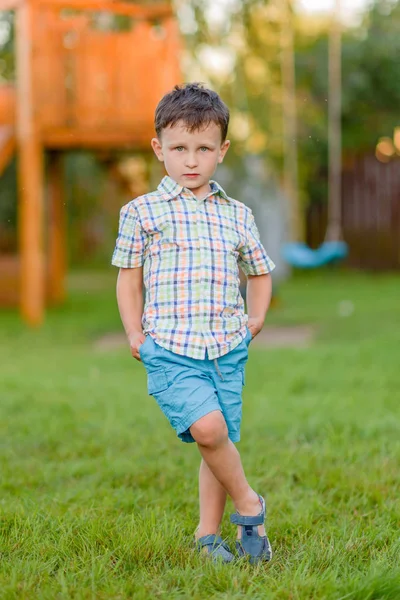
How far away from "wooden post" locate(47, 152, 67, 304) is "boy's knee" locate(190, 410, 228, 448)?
421 inches

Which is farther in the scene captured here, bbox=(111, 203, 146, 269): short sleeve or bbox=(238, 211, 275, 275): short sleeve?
bbox=(238, 211, 275, 275): short sleeve

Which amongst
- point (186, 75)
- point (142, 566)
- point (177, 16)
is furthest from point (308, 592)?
point (186, 75)

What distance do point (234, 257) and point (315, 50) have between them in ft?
51.4

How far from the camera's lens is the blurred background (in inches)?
394

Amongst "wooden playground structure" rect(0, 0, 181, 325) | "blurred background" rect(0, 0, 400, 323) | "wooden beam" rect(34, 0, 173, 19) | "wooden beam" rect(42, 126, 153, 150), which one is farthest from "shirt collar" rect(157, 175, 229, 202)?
"wooden beam" rect(34, 0, 173, 19)

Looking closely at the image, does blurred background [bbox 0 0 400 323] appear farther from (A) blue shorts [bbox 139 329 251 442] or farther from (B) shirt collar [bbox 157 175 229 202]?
(A) blue shorts [bbox 139 329 251 442]

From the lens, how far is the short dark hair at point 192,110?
99.2 inches

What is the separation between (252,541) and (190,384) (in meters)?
0.50

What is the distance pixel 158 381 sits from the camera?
98.0 inches

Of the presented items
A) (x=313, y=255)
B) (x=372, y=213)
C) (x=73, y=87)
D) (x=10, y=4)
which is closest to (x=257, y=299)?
(x=313, y=255)

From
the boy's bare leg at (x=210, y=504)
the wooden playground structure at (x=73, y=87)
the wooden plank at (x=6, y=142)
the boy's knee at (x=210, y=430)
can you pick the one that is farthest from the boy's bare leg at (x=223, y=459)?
the wooden plank at (x=6, y=142)

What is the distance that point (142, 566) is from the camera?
2.42 m

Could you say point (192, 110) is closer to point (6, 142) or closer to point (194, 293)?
point (194, 293)

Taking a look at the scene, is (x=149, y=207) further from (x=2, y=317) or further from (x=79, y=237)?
(x=79, y=237)
